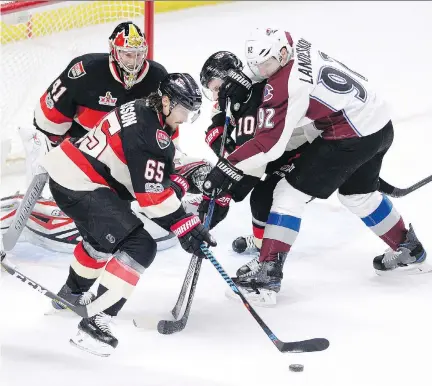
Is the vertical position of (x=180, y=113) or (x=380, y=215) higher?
(x=180, y=113)

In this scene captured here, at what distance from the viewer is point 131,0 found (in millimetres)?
5797

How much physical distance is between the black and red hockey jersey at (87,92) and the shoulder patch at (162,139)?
916 millimetres

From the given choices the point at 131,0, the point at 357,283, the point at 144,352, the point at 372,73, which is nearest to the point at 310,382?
the point at 144,352

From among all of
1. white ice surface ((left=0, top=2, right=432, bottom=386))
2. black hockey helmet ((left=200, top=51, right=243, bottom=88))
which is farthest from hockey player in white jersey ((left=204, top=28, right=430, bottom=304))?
white ice surface ((left=0, top=2, right=432, bottom=386))

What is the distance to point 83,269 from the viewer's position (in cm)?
381

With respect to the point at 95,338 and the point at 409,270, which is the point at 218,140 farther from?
the point at 95,338

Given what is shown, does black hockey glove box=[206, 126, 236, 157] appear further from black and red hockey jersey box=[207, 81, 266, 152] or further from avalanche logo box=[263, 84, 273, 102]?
avalanche logo box=[263, 84, 273, 102]

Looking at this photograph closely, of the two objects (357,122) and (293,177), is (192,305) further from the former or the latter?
(357,122)

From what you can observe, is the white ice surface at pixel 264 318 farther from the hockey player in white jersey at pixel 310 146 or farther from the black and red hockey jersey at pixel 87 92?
the black and red hockey jersey at pixel 87 92

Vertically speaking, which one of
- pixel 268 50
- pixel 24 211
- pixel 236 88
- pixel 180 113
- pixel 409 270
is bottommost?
pixel 409 270

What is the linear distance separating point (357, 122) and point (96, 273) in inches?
43.7

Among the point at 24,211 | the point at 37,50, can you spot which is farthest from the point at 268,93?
the point at 37,50

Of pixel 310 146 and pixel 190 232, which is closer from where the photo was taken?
pixel 190 232

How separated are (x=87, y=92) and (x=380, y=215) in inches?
50.5
